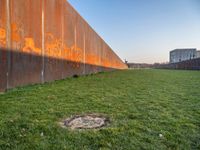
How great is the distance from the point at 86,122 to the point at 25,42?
3452 mm

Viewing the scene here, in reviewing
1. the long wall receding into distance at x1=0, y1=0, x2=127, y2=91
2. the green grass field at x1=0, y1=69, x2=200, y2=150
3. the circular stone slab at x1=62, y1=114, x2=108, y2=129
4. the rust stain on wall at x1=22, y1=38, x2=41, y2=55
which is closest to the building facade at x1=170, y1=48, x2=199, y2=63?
the long wall receding into distance at x1=0, y1=0, x2=127, y2=91

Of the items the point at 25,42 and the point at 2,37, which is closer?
the point at 2,37

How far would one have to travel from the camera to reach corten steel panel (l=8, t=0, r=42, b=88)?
16.8 feet

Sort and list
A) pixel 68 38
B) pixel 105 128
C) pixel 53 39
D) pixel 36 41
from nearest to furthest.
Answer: pixel 105 128 → pixel 36 41 → pixel 53 39 → pixel 68 38

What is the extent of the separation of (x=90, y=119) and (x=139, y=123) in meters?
0.74

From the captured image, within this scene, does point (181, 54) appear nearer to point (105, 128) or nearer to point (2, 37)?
point (2, 37)

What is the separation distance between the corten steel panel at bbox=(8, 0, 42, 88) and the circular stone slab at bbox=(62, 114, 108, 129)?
8.34 ft

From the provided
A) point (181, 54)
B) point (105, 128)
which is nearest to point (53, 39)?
point (105, 128)

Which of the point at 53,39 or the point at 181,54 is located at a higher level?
the point at 181,54

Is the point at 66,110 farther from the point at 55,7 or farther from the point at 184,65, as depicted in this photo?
the point at 184,65

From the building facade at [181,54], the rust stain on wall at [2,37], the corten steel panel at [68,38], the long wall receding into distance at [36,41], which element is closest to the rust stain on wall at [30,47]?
the long wall receding into distance at [36,41]

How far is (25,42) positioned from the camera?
222 inches

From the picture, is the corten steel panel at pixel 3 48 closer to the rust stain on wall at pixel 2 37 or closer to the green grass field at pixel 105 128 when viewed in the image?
the rust stain on wall at pixel 2 37

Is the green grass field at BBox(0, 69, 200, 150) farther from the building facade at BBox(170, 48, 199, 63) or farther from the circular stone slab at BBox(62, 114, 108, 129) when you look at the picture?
the building facade at BBox(170, 48, 199, 63)
